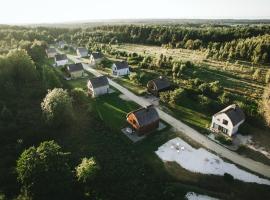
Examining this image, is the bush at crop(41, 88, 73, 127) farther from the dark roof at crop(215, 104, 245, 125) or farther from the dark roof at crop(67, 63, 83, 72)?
the dark roof at crop(67, 63, 83, 72)

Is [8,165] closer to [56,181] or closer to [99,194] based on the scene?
[56,181]

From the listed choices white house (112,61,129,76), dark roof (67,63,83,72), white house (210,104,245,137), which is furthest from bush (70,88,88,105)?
white house (210,104,245,137)

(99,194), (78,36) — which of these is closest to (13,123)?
(99,194)

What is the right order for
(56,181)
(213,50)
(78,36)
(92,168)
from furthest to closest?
1. (78,36)
2. (213,50)
3. (92,168)
4. (56,181)

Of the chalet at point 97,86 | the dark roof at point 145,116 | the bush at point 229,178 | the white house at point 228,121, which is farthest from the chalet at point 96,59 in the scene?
the bush at point 229,178

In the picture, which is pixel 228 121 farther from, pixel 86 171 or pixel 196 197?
pixel 86 171

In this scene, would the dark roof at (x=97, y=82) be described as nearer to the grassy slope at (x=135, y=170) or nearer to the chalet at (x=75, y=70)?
the grassy slope at (x=135, y=170)

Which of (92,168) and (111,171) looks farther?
(111,171)
